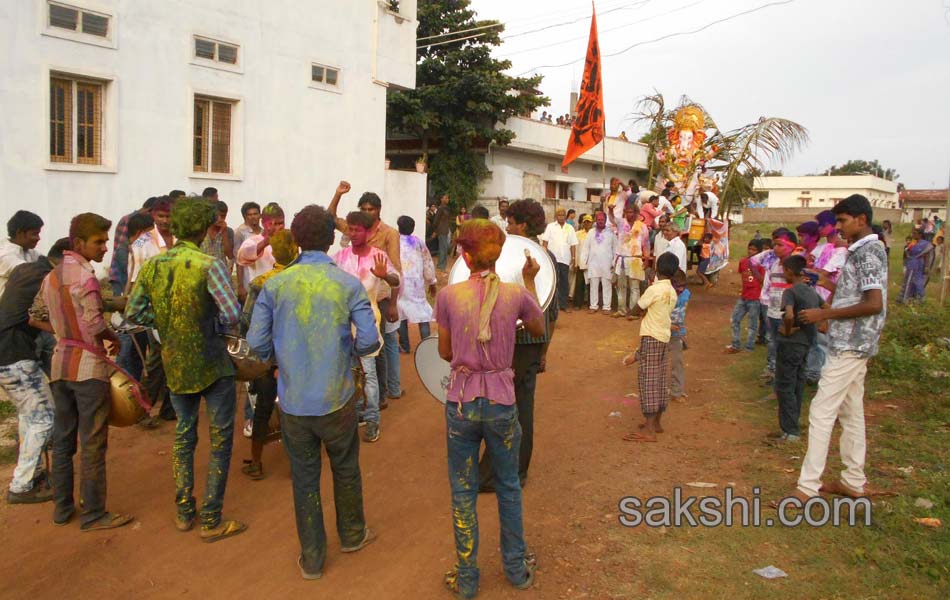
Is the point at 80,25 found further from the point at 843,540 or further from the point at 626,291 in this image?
the point at 843,540

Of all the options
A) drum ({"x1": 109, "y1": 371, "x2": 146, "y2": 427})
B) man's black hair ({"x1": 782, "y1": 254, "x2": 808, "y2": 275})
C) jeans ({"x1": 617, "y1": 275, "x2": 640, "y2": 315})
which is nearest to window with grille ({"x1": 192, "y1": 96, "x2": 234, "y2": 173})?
jeans ({"x1": 617, "y1": 275, "x2": 640, "y2": 315})

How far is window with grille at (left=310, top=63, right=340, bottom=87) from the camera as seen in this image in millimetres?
15030

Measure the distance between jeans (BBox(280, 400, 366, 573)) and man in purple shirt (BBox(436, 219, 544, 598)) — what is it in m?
0.67

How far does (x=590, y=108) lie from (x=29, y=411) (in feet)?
42.9

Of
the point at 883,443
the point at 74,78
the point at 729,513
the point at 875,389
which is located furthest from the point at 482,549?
the point at 74,78

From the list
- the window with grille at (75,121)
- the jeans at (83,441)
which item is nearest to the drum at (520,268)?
the jeans at (83,441)

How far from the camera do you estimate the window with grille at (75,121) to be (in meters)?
11.2

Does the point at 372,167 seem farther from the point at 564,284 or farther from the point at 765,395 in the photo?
the point at 765,395

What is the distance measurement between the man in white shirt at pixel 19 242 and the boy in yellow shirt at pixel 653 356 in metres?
→ 5.11

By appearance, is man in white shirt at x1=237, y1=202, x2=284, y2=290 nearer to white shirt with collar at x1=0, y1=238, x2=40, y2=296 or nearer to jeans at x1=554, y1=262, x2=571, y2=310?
white shirt with collar at x1=0, y1=238, x2=40, y2=296

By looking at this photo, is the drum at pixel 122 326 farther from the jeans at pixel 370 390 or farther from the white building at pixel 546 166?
the white building at pixel 546 166

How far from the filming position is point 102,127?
11789 mm

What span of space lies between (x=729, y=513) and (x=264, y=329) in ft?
11.1

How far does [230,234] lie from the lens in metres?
8.46
